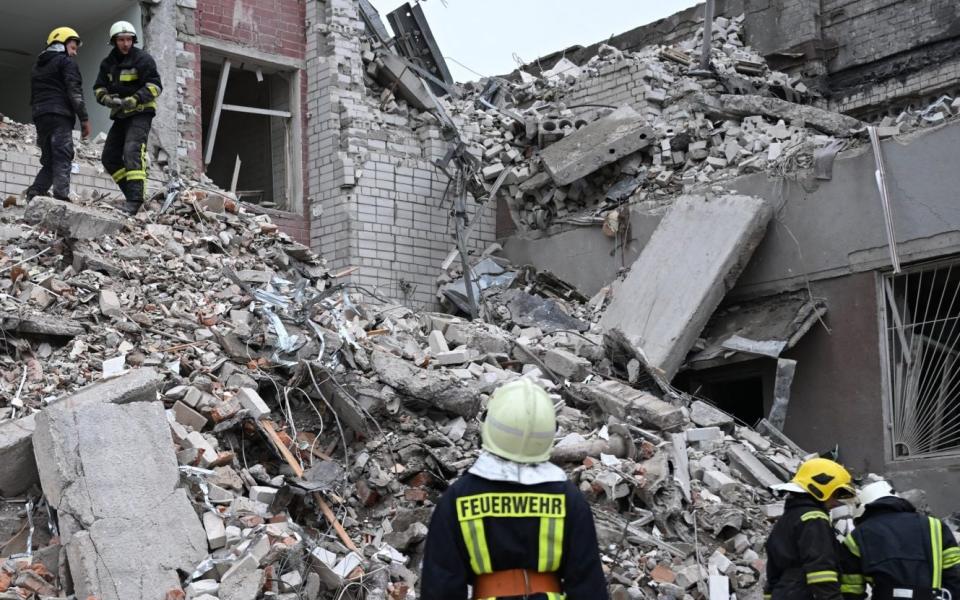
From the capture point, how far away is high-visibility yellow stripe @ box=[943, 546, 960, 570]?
4840 mm

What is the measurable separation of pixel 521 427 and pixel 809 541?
2164mm

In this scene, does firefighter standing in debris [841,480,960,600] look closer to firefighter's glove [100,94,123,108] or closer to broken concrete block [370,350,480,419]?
broken concrete block [370,350,480,419]

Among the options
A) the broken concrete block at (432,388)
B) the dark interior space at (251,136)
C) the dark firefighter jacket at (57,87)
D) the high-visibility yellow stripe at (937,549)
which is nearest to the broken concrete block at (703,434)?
the broken concrete block at (432,388)

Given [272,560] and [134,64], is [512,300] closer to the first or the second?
[134,64]

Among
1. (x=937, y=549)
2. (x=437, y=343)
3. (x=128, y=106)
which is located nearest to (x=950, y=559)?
(x=937, y=549)

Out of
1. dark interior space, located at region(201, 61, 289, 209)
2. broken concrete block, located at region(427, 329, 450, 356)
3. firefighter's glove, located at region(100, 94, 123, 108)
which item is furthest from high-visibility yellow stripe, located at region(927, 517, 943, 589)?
dark interior space, located at region(201, 61, 289, 209)

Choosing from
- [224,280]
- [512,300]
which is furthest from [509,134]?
[224,280]

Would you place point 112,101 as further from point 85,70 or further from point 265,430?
point 265,430

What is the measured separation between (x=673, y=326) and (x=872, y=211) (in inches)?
78.5

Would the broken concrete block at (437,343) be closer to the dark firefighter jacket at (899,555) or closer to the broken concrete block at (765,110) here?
the dark firefighter jacket at (899,555)

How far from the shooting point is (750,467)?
8.08 meters

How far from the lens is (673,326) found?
32.4ft

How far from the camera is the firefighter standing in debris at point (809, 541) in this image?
4816 millimetres

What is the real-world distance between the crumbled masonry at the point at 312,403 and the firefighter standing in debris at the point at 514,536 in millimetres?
2708
